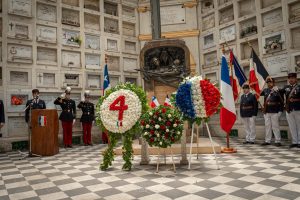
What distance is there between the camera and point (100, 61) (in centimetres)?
980

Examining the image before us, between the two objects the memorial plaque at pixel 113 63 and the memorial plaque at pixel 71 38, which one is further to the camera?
the memorial plaque at pixel 113 63

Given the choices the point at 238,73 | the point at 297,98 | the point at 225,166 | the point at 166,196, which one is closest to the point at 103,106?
the point at 166,196

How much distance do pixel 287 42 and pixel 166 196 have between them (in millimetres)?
6815

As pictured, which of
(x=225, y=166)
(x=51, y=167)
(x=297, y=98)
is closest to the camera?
(x=225, y=166)

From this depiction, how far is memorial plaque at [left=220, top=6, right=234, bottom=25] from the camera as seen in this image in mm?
9461

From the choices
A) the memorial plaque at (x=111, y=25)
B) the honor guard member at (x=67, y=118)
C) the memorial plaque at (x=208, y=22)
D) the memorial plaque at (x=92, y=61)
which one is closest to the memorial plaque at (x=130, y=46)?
the memorial plaque at (x=111, y=25)

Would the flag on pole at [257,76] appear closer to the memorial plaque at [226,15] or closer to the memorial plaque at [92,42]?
the memorial plaque at [226,15]

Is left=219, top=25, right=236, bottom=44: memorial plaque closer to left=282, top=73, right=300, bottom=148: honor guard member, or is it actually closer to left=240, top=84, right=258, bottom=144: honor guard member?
Result: left=240, top=84, right=258, bottom=144: honor guard member

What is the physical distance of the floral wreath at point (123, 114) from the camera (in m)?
4.34

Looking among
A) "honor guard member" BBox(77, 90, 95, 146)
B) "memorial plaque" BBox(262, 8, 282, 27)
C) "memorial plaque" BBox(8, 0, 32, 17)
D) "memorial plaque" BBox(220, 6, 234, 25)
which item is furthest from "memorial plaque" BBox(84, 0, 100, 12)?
"memorial plaque" BBox(262, 8, 282, 27)

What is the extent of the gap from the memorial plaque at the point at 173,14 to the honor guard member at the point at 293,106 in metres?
5.69

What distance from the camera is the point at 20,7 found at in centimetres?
805

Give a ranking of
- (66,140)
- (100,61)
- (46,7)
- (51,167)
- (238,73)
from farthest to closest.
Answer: (100,61), (46,7), (66,140), (238,73), (51,167)

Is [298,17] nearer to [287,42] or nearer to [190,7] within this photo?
[287,42]
